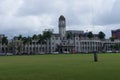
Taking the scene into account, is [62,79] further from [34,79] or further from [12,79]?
[12,79]

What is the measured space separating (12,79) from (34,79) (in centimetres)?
140

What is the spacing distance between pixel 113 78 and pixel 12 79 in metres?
6.25

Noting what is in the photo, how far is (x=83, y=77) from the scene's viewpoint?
22.3 metres

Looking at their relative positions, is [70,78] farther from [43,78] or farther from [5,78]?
[5,78]

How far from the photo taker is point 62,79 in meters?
21.4

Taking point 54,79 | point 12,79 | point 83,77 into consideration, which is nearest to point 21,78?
point 12,79

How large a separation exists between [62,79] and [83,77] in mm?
1636

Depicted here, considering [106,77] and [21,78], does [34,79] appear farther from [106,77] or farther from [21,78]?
[106,77]

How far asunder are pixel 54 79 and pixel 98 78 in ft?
8.97

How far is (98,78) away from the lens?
70.9 feet

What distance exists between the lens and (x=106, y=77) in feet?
72.2

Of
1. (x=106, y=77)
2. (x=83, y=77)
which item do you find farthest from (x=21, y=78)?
(x=106, y=77)

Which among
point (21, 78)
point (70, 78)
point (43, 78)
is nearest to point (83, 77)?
point (70, 78)

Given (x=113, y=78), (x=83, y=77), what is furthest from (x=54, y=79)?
(x=113, y=78)
